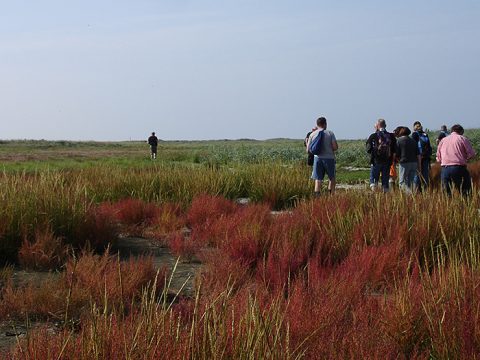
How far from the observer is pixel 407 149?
1123cm

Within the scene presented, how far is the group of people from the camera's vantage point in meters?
9.73

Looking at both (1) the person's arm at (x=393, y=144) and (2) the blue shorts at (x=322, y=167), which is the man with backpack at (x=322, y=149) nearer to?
(2) the blue shorts at (x=322, y=167)

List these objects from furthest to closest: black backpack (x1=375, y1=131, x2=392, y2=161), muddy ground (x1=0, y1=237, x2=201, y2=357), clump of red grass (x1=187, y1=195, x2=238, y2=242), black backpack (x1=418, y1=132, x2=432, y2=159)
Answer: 1. black backpack (x1=418, y1=132, x2=432, y2=159)
2. black backpack (x1=375, y1=131, x2=392, y2=161)
3. clump of red grass (x1=187, y1=195, x2=238, y2=242)
4. muddy ground (x1=0, y1=237, x2=201, y2=357)

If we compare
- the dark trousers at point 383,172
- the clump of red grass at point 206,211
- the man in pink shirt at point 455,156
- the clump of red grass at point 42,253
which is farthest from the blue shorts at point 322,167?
Answer: the clump of red grass at point 42,253

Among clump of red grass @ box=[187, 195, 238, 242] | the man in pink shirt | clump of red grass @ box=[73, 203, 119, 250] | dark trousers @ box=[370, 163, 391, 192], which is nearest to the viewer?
clump of red grass @ box=[73, 203, 119, 250]

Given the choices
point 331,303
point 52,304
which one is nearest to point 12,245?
point 52,304

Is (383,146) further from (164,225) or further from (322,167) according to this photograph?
(164,225)

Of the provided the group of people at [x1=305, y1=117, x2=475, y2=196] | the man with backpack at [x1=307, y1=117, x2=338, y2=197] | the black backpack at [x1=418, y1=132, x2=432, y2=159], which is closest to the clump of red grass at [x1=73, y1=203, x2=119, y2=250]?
the group of people at [x1=305, y1=117, x2=475, y2=196]

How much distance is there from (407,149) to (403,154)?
4.6 inches

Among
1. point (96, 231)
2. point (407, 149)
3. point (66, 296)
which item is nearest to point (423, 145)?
point (407, 149)

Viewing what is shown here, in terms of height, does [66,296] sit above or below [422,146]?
below

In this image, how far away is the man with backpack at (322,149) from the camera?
36.1 ft

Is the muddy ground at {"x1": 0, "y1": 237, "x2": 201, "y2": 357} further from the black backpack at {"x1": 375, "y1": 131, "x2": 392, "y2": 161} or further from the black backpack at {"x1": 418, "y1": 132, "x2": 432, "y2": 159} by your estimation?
the black backpack at {"x1": 418, "y1": 132, "x2": 432, "y2": 159}

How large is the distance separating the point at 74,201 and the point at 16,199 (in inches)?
27.4
